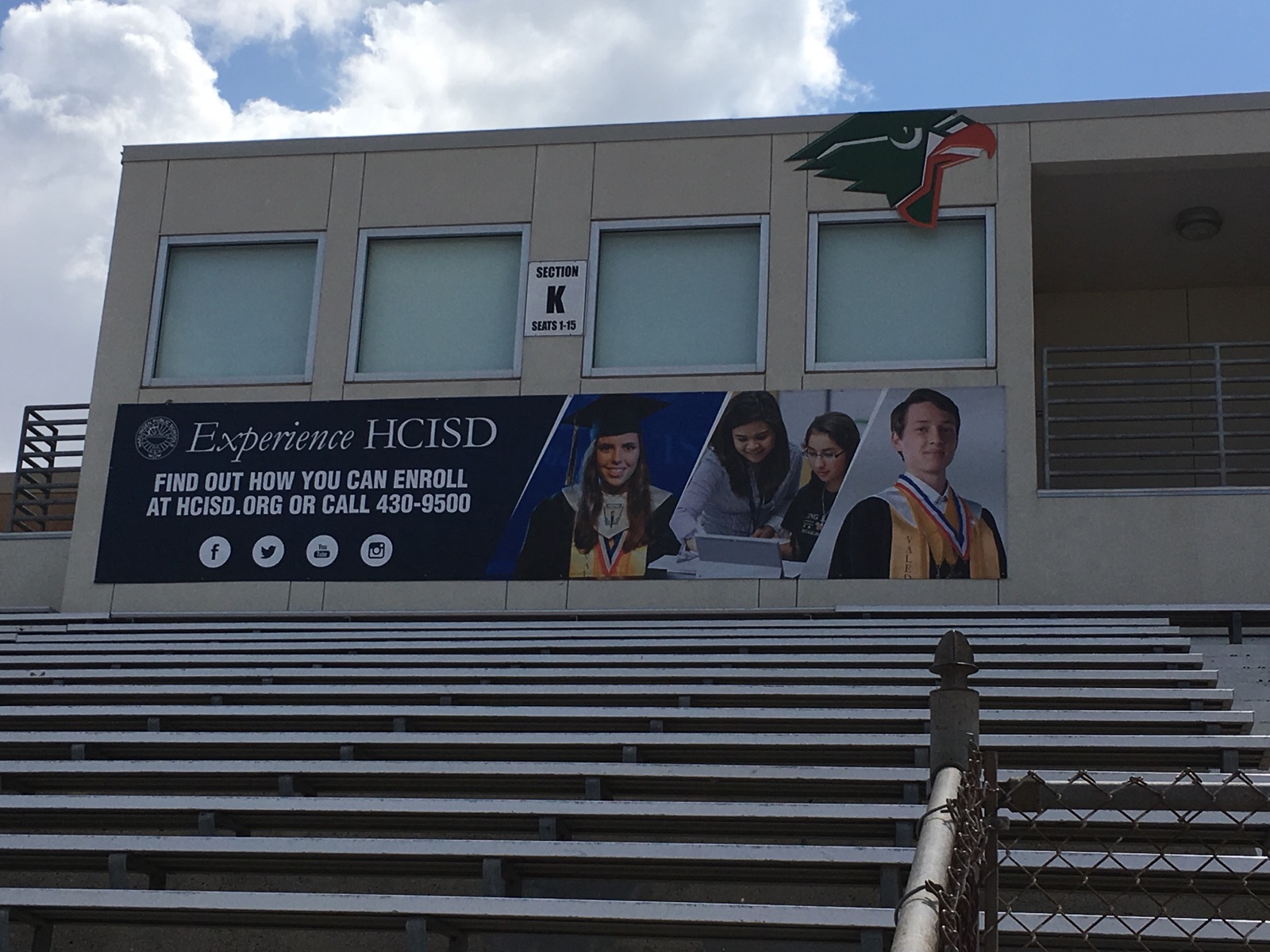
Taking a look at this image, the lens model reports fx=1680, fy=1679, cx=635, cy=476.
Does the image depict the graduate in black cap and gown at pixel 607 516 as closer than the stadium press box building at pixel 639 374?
No

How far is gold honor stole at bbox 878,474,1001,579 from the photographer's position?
8.19 meters

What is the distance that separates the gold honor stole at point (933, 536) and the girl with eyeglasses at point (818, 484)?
9.8 inches

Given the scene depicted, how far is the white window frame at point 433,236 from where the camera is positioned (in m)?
8.98

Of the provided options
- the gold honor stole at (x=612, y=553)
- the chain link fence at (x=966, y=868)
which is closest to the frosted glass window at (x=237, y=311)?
the gold honor stole at (x=612, y=553)

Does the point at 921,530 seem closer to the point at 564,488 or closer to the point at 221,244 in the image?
the point at 564,488

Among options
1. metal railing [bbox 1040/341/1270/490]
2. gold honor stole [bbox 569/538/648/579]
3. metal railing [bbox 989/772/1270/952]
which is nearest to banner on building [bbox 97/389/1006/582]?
gold honor stole [bbox 569/538/648/579]

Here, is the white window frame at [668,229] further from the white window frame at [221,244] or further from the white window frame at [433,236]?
the white window frame at [221,244]

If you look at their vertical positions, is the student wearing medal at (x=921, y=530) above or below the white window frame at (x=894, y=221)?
below

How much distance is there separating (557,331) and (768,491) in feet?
4.88

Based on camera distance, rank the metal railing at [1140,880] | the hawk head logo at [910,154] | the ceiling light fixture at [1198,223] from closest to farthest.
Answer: the metal railing at [1140,880] → the hawk head logo at [910,154] → the ceiling light fixture at [1198,223]

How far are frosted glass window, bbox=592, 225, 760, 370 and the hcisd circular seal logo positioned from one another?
2370 mm

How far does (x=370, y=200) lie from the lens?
9.43 metres

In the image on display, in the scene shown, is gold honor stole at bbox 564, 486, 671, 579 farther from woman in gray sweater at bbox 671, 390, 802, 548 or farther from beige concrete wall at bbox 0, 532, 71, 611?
beige concrete wall at bbox 0, 532, 71, 611

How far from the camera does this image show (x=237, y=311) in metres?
9.49
